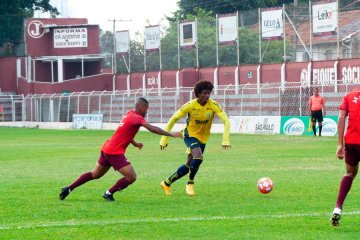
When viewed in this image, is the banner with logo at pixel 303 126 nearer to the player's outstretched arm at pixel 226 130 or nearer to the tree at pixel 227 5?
the player's outstretched arm at pixel 226 130

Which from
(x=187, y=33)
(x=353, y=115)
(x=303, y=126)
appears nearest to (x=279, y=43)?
(x=187, y=33)

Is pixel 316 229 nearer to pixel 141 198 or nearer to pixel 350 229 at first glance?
pixel 350 229

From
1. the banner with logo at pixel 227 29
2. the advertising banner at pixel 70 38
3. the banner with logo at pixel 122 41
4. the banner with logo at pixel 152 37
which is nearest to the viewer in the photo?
the banner with logo at pixel 227 29

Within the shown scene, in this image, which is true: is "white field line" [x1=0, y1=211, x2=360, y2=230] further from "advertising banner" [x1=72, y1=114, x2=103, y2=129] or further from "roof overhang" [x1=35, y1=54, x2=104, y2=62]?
"roof overhang" [x1=35, y1=54, x2=104, y2=62]

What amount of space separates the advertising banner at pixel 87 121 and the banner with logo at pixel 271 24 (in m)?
14.0

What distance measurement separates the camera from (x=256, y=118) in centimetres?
4691

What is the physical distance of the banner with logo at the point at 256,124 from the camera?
45.3 m

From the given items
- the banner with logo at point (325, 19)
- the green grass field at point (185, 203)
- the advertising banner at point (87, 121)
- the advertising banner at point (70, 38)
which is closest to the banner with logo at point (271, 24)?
the banner with logo at point (325, 19)

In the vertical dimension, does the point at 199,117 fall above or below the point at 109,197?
above

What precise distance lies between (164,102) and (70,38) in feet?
82.6

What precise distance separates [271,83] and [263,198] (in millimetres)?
35049

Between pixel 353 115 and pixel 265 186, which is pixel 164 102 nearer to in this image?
pixel 265 186

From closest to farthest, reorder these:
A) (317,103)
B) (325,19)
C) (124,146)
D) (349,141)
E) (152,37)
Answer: (349,141)
(124,146)
(317,103)
(325,19)
(152,37)

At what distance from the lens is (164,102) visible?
2232 inches
